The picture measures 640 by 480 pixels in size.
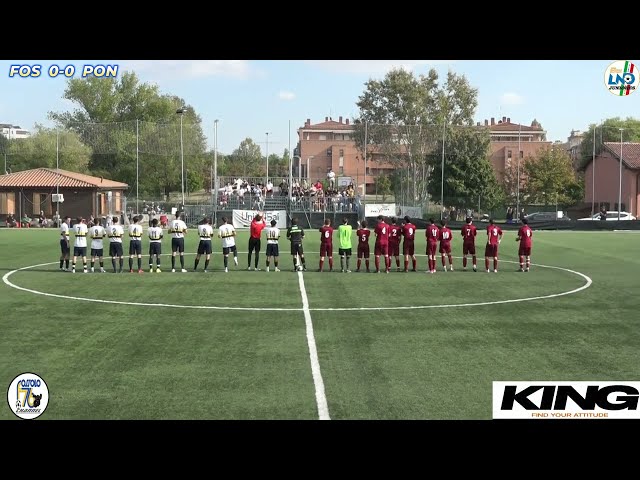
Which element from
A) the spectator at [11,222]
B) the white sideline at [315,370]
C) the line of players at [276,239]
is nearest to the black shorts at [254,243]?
the line of players at [276,239]

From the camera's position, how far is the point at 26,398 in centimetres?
860

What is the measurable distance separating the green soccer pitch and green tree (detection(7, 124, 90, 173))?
4709 cm

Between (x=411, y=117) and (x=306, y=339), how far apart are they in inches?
2286

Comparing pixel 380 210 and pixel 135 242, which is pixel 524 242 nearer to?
pixel 135 242

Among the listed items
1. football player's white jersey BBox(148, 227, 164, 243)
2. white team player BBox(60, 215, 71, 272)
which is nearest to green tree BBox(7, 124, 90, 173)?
white team player BBox(60, 215, 71, 272)

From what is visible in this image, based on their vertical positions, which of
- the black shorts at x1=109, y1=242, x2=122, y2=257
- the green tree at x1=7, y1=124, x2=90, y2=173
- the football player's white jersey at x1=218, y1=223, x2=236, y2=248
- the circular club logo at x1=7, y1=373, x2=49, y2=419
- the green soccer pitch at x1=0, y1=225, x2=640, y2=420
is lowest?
the green soccer pitch at x1=0, y1=225, x2=640, y2=420

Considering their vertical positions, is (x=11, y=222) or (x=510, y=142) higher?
(x=510, y=142)

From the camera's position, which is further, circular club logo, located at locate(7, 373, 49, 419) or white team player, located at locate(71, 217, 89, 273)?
white team player, located at locate(71, 217, 89, 273)

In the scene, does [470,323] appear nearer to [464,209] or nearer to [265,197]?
[265,197]

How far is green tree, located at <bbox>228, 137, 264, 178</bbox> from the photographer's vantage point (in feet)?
310

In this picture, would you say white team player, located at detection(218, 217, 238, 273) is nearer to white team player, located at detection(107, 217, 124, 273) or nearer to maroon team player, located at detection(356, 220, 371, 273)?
white team player, located at detection(107, 217, 124, 273)

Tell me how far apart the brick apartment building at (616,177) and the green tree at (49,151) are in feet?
144

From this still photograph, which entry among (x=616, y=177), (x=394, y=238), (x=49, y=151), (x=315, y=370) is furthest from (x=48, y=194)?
(x=315, y=370)

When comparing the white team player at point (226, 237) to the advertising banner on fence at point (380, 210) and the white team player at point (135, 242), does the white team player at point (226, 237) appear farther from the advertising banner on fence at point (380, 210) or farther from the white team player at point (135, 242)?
the advertising banner on fence at point (380, 210)
